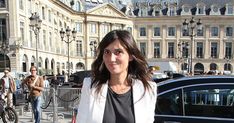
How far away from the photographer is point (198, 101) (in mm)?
4453

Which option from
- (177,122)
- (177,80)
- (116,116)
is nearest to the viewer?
(116,116)

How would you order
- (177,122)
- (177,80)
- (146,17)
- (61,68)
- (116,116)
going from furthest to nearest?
(146,17)
(61,68)
(177,80)
(177,122)
(116,116)

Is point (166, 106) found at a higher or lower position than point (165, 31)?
lower

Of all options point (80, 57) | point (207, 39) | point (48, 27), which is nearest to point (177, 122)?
point (48, 27)

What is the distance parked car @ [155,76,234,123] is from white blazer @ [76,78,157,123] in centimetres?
236

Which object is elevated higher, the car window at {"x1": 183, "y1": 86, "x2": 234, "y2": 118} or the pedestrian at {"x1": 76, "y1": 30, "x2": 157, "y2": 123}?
the pedestrian at {"x1": 76, "y1": 30, "x2": 157, "y2": 123}

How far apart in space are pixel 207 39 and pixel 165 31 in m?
9.33

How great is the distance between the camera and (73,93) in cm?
1238

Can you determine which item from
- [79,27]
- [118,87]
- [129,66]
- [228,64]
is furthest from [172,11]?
[118,87]

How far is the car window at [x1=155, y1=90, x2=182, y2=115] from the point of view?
4492 mm

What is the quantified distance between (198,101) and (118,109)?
2633mm

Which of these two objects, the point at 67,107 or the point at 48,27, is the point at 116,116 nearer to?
the point at 67,107

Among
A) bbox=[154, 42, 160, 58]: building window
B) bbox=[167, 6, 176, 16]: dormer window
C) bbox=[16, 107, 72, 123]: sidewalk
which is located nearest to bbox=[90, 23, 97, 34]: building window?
bbox=[154, 42, 160, 58]: building window

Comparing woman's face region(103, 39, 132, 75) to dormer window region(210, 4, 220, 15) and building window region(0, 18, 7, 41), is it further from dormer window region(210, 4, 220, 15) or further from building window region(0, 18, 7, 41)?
dormer window region(210, 4, 220, 15)
